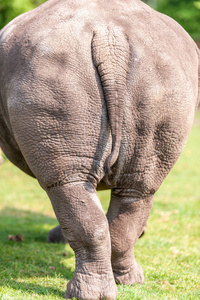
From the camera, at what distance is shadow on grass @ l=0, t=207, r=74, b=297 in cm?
325

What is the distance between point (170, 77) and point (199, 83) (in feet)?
2.35

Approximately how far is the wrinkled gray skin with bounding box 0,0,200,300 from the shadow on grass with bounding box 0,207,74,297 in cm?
56

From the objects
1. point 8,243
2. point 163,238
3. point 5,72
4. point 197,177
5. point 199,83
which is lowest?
point 197,177

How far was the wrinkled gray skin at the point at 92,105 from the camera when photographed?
8.72ft

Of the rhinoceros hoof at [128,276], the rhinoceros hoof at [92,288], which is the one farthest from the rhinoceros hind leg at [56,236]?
the rhinoceros hoof at [92,288]

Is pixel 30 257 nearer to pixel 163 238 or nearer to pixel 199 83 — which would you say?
pixel 163 238

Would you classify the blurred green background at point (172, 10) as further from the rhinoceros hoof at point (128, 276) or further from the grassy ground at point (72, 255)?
the rhinoceros hoof at point (128, 276)

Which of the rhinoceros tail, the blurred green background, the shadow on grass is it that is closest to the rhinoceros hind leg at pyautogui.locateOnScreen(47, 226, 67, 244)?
the shadow on grass

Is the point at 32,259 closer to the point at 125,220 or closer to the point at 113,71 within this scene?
the point at 125,220

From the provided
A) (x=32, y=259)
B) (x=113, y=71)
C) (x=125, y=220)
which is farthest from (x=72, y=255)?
(x=113, y=71)

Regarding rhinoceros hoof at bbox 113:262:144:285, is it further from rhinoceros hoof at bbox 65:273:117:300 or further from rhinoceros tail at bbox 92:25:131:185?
rhinoceros tail at bbox 92:25:131:185

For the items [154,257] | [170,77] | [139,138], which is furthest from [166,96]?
[154,257]

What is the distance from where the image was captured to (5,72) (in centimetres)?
288

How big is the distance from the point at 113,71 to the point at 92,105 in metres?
0.25
